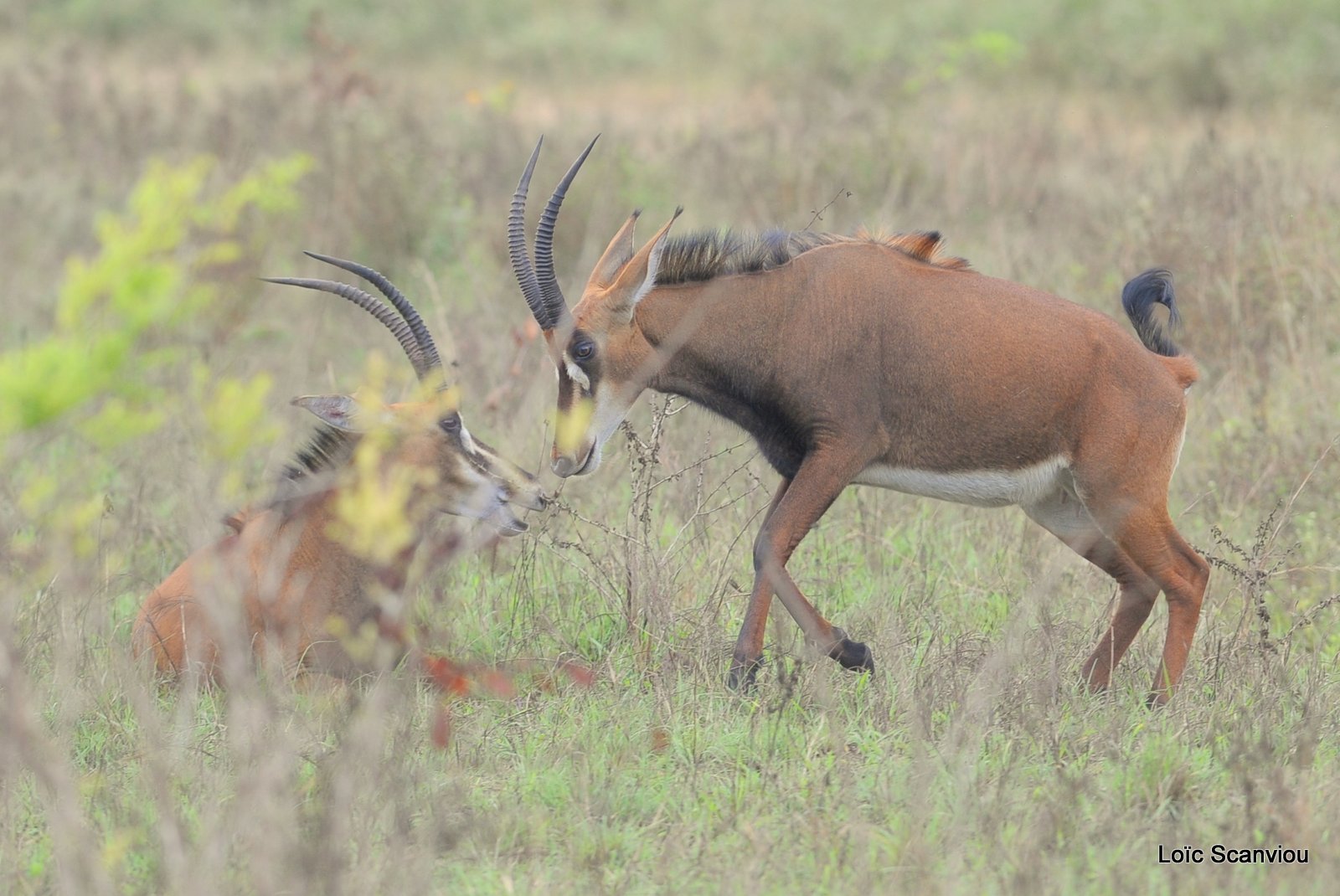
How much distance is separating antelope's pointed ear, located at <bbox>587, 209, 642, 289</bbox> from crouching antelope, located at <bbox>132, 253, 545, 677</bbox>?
664 mm

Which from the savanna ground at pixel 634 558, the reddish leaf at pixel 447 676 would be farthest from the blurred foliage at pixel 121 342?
the reddish leaf at pixel 447 676

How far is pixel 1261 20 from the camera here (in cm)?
2056

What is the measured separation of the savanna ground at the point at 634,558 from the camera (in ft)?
12.9

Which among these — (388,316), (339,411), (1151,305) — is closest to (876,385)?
(1151,305)

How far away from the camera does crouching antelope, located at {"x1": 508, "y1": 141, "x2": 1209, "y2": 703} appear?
5.51 m

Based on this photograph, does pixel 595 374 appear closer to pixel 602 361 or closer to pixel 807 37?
pixel 602 361

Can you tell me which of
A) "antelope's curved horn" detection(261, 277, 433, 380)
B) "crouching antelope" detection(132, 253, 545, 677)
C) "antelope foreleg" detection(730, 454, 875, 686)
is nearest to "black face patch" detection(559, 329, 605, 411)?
"crouching antelope" detection(132, 253, 545, 677)

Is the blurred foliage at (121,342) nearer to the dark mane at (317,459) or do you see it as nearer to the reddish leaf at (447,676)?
the reddish leaf at (447,676)

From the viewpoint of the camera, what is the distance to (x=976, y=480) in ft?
18.4

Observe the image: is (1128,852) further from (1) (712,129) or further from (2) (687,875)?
(1) (712,129)

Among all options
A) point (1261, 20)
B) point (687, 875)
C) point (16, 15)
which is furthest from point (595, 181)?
point (16, 15)

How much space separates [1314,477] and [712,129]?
7.99 meters
